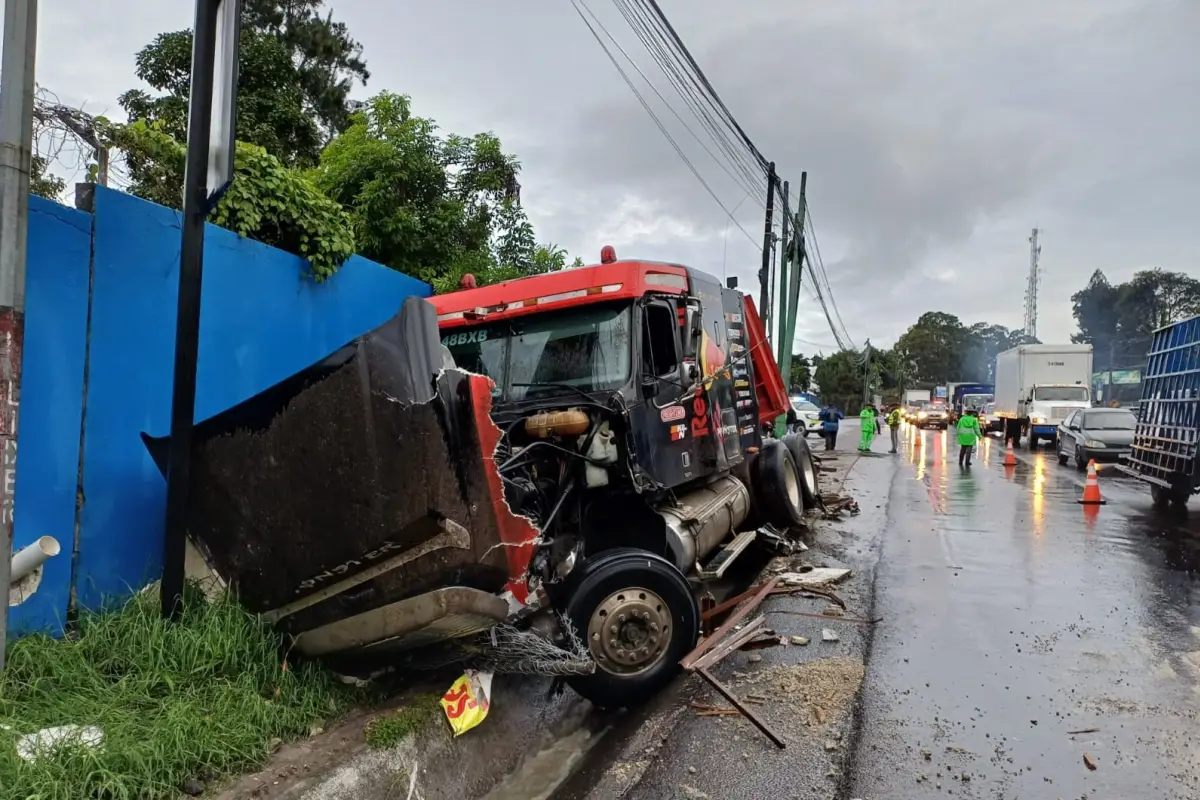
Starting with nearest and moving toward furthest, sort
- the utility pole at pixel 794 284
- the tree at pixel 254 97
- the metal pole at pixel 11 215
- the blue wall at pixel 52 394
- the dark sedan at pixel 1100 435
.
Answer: the metal pole at pixel 11 215 < the blue wall at pixel 52 394 < the tree at pixel 254 97 < the dark sedan at pixel 1100 435 < the utility pole at pixel 794 284

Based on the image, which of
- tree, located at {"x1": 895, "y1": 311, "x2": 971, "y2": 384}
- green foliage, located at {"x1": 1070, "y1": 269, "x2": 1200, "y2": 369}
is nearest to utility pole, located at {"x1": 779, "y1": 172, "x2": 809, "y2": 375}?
green foliage, located at {"x1": 1070, "y1": 269, "x2": 1200, "y2": 369}

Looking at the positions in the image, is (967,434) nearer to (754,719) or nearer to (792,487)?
(792,487)

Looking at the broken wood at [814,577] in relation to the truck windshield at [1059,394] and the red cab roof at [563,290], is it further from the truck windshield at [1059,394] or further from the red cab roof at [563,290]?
the truck windshield at [1059,394]

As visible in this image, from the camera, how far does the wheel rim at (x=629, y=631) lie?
13.9 feet

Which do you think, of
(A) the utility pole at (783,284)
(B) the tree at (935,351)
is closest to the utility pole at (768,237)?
(A) the utility pole at (783,284)

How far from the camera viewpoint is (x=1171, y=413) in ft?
35.4

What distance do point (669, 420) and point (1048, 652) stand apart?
9.49ft

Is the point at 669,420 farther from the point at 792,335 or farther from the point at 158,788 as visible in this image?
the point at 792,335

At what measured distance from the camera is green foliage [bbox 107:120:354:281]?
506 centimetres

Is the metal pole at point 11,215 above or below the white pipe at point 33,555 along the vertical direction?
above

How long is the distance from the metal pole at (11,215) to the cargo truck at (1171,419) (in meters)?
11.6

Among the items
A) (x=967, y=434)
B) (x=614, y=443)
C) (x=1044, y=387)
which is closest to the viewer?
(x=614, y=443)

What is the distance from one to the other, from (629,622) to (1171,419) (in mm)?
10074

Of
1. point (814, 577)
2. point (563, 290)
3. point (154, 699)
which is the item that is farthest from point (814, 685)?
point (154, 699)
